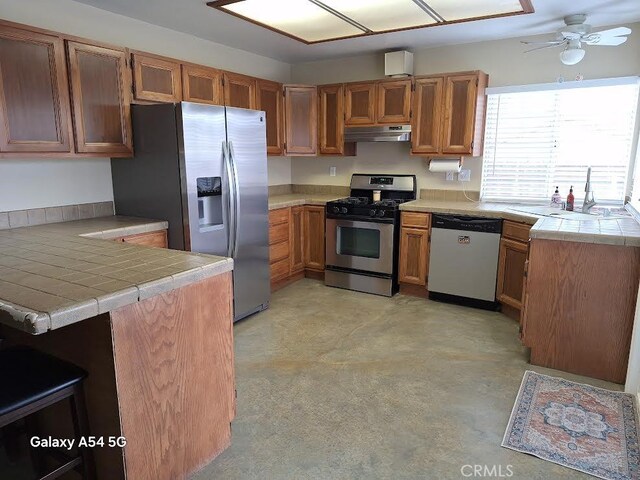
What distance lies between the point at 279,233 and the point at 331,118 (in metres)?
1.43

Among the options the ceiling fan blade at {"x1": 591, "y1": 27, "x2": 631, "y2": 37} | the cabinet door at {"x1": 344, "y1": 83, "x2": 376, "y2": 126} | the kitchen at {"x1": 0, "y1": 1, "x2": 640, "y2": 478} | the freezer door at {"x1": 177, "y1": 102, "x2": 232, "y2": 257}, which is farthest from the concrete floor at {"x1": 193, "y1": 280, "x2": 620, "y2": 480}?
the ceiling fan blade at {"x1": 591, "y1": 27, "x2": 631, "y2": 37}

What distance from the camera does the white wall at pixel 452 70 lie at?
3637 mm

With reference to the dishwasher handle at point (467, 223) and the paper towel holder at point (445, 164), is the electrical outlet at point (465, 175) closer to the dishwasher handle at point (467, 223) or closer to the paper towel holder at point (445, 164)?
the paper towel holder at point (445, 164)

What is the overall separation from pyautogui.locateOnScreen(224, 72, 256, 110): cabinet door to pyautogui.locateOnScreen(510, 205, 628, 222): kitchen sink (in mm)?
2698

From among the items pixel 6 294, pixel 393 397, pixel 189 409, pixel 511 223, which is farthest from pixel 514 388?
pixel 6 294

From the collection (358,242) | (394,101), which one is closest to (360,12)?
(394,101)

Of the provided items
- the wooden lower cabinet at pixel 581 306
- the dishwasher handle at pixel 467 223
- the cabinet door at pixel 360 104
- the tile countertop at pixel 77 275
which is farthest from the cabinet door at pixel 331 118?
the tile countertop at pixel 77 275

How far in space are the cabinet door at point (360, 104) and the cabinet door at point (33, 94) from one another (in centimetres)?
268

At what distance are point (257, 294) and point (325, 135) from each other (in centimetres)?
201

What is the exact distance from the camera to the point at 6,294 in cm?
141

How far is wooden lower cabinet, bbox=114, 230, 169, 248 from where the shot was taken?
117 inches

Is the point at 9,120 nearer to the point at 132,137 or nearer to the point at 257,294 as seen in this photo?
the point at 132,137

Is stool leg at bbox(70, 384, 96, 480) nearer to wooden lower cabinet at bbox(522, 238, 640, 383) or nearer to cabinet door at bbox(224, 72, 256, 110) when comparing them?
wooden lower cabinet at bbox(522, 238, 640, 383)

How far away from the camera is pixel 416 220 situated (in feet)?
13.5
